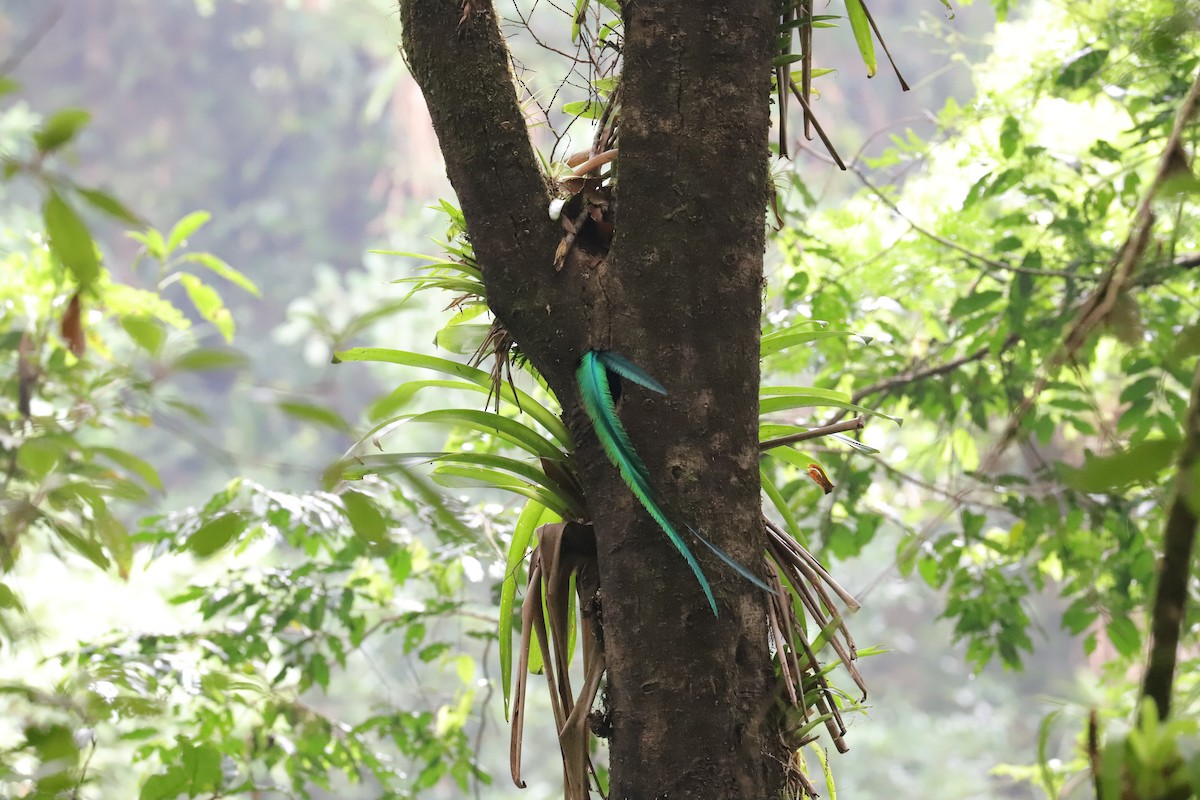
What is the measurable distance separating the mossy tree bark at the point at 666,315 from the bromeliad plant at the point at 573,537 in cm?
2

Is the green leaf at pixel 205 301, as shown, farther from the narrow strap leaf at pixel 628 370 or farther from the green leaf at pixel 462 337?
the narrow strap leaf at pixel 628 370

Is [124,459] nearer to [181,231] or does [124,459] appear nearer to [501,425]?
[501,425]

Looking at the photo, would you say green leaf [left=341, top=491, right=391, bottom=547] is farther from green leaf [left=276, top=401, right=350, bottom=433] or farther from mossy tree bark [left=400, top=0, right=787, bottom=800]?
mossy tree bark [left=400, top=0, right=787, bottom=800]

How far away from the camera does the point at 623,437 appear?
0.60 m

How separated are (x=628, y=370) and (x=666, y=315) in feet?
0.14

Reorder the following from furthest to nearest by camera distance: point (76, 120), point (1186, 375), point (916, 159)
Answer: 1. point (916, 159)
2. point (1186, 375)
3. point (76, 120)

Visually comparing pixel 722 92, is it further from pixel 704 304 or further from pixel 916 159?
pixel 916 159

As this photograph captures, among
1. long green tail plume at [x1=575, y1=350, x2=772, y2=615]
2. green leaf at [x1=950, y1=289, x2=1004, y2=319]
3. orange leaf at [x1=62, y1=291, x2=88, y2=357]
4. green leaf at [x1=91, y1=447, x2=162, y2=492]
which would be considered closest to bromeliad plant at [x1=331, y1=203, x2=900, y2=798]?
long green tail plume at [x1=575, y1=350, x2=772, y2=615]

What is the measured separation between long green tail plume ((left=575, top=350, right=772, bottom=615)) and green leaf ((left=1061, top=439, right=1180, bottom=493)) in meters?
0.29

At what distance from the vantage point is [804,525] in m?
1.86

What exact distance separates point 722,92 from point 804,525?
4.39 ft

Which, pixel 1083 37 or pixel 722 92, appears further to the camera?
pixel 1083 37

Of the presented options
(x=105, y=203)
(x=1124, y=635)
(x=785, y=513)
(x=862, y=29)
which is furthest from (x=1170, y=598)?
(x=1124, y=635)

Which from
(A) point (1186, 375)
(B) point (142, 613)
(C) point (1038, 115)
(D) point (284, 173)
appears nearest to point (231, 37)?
(D) point (284, 173)
